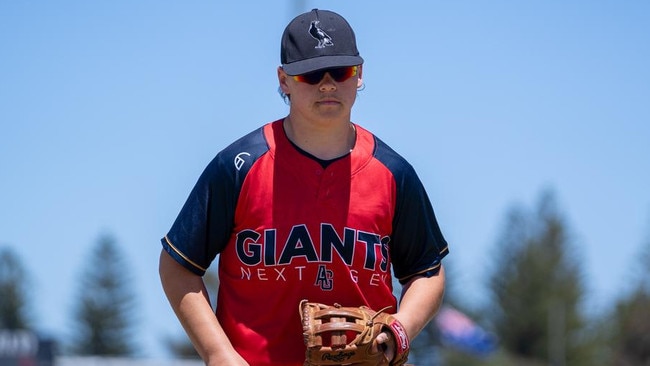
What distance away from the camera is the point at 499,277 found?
298 ft

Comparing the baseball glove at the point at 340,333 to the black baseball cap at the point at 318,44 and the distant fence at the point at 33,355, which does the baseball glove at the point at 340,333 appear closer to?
the black baseball cap at the point at 318,44

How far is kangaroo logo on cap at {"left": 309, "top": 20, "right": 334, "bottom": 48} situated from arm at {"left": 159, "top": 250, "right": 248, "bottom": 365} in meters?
1.16

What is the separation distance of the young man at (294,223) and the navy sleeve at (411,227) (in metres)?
0.02

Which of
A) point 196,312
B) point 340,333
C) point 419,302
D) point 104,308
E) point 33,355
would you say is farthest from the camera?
point 104,308

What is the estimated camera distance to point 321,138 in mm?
5809

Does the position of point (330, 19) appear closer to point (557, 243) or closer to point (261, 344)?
point (261, 344)

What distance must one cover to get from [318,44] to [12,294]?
8687cm

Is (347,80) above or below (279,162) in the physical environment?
above

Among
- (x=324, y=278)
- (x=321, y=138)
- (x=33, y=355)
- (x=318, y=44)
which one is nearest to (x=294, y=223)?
(x=324, y=278)

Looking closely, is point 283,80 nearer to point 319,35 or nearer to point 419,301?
point 319,35

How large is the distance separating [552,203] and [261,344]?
87.1 m

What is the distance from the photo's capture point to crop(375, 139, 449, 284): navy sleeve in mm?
5852

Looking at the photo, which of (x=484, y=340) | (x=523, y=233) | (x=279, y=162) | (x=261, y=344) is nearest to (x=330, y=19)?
(x=279, y=162)

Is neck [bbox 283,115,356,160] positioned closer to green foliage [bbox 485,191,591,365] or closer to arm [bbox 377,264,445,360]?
arm [bbox 377,264,445,360]
